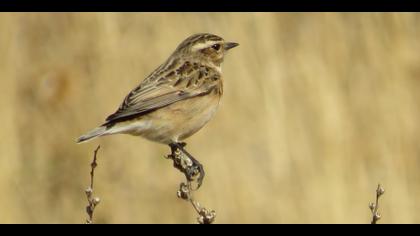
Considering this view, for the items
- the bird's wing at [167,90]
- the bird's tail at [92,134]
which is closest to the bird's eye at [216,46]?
the bird's wing at [167,90]

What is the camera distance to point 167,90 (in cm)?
771

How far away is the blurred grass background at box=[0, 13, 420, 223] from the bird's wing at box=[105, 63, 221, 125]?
219cm

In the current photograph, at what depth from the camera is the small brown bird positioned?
7238mm

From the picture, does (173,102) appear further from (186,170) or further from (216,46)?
(186,170)

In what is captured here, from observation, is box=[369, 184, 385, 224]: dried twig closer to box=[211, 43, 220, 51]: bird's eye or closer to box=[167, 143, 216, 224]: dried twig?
box=[167, 143, 216, 224]: dried twig

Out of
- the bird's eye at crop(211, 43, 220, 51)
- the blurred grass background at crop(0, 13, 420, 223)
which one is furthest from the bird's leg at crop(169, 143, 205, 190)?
the blurred grass background at crop(0, 13, 420, 223)

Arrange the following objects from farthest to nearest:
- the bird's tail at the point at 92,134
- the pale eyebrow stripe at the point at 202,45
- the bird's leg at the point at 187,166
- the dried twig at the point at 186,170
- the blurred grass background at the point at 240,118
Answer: the blurred grass background at the point at 240,118 → the pale eyebrow stripe at the point at 202,45 → the bird's tail at the point at 92,134 → the bird's leg at the point at 187,166 → the dried twig at the point at 186,170

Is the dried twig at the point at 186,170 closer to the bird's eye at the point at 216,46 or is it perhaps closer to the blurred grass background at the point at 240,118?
the bird's eye at the point at 216,46

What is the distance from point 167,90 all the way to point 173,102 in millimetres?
153

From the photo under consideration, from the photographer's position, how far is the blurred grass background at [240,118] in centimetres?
1041

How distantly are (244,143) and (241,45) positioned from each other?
1.22 meters

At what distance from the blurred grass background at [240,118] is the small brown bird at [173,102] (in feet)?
6.68
